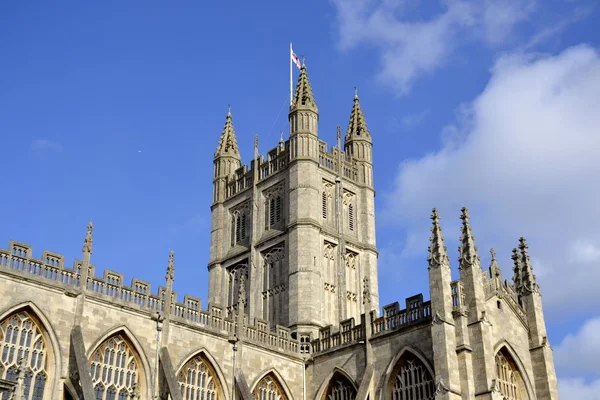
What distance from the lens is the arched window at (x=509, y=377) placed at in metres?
35.0

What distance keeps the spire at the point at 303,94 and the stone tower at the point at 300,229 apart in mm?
71

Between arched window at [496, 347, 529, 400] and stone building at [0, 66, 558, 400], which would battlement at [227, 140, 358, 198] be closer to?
stone building at [0, 66, 558, 400]

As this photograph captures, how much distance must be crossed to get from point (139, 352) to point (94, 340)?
218 cm

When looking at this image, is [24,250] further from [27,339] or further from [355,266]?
[355,266]

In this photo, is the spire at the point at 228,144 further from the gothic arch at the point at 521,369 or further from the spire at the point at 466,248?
the gothic arch at the point at 521,369

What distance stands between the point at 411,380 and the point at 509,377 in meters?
4.42

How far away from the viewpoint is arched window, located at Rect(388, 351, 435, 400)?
34219mm

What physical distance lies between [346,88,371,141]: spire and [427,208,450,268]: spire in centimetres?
1838

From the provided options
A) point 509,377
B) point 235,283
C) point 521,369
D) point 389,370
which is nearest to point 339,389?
point 389,370

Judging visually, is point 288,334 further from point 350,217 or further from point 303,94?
point 303,94

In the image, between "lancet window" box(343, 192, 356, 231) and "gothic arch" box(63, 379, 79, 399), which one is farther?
"lancet window" box(343, 192, 356, 231)

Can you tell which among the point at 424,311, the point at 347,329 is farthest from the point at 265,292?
the point at 424,311

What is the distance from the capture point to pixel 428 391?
112ft

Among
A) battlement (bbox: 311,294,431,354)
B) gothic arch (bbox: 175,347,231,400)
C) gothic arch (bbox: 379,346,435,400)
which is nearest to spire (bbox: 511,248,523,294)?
battlement (bbox: 311,294,431,354)
